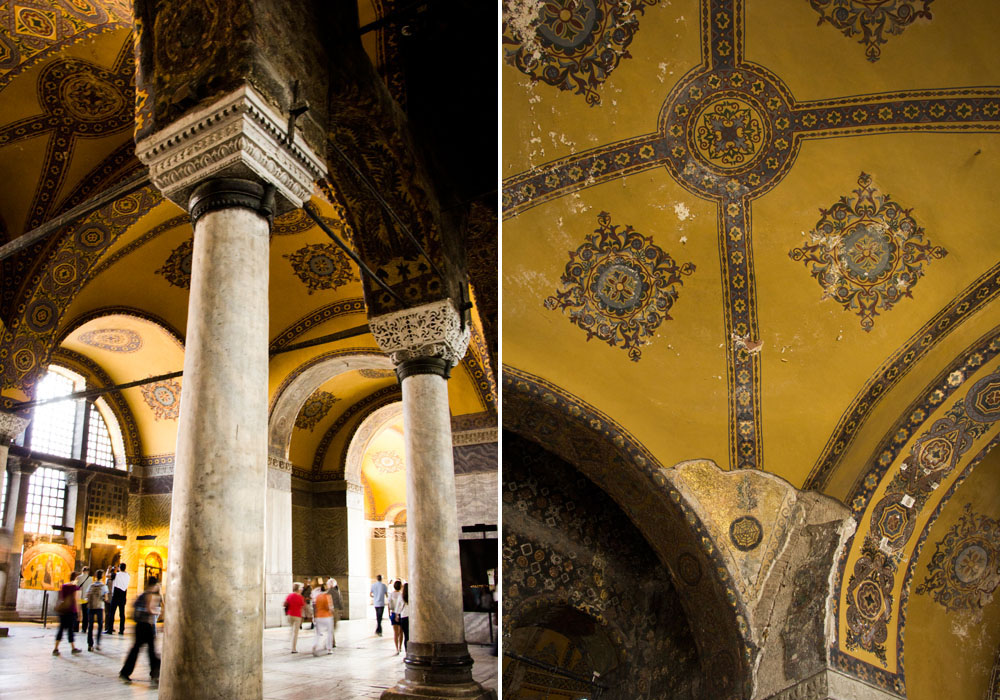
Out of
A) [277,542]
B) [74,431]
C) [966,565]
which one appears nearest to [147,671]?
[277,542]

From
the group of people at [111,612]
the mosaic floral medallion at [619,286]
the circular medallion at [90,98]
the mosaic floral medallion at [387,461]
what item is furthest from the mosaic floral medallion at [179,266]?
the mosaic floral medallion at [387,461]

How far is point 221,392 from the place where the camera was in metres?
3.56

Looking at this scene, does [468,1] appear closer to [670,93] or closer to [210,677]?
[670,93]

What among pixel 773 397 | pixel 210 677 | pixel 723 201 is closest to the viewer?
pixel 210 677

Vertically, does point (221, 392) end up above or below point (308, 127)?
below

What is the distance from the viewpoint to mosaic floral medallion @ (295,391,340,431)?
1408cm

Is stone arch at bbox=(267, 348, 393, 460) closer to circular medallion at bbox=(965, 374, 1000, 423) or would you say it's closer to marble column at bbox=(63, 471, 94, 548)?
marble column at bbox=(63, 471, 94, 548)

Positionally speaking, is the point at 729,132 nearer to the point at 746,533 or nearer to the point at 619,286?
the point at 619,286

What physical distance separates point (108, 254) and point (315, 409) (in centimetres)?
530

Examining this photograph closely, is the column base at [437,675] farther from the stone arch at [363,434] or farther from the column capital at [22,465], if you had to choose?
the column capital at [22,465]

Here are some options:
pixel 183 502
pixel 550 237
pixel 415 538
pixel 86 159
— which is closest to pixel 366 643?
pixel 415 538

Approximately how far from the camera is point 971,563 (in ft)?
27.9

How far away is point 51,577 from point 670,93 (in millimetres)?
13110

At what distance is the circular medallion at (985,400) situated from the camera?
24.1 feet
